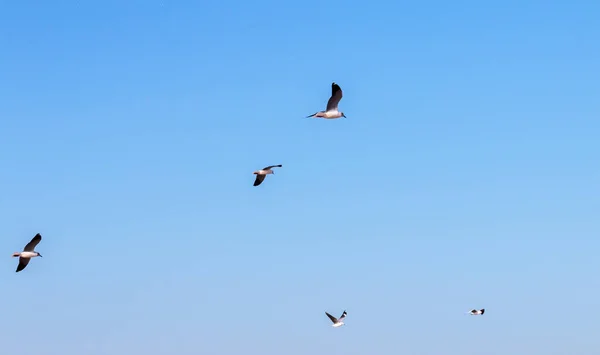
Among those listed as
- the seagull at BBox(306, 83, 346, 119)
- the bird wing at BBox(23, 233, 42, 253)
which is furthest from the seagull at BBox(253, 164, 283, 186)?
the bird wing at BBox(23, 233, 42, 253)

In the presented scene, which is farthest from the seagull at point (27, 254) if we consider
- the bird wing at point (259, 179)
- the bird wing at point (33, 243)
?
the bird wing at point (259, 179)

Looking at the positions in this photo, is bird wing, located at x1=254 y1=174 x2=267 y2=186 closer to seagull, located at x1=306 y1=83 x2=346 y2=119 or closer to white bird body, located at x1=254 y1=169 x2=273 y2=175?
white bird body, located at x1=254 y1=169 x2=273 y2=175

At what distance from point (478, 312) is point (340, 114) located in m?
72.4

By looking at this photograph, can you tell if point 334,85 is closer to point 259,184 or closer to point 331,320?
point 259,184

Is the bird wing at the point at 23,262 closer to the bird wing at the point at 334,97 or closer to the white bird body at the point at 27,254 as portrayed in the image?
the white bird body at the point at 27,254

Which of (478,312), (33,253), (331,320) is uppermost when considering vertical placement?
(478,312)

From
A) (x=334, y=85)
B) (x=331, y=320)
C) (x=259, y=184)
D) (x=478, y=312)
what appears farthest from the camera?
(x=478, y=312)

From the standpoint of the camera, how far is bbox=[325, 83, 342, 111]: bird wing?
9775cm

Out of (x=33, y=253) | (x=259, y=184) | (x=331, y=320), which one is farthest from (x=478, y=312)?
(x=33, y=253)

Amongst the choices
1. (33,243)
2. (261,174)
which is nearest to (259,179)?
(261,174)

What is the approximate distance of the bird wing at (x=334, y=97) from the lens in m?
97.8

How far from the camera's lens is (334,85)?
9762 centimetres

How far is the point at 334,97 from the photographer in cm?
9888

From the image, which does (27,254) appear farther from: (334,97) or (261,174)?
(334,97)
